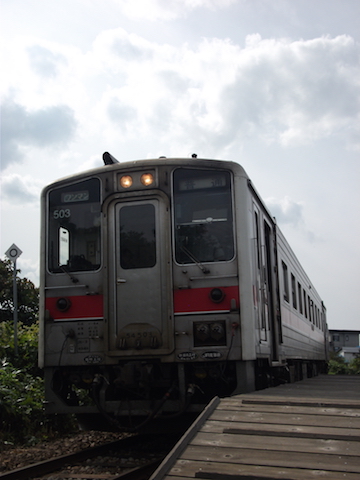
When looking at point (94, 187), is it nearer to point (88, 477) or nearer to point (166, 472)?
point (88, 477)

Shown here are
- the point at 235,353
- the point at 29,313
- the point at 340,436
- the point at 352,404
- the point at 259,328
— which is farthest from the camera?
the point at 29,313

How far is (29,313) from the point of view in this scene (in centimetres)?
1798

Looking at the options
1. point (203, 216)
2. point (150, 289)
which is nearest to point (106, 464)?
point (150, 289)

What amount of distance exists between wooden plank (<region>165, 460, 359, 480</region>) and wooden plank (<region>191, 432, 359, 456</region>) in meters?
0.29

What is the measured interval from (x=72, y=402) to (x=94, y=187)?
2.75 metres

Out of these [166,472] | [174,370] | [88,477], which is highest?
[174,370]

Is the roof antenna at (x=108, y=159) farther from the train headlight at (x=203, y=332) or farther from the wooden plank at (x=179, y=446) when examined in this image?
the wooden plank at (x=179, y=446)

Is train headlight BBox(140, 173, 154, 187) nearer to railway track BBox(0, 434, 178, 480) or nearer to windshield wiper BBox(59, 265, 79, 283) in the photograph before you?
windshield wiper BBox(59, 265, 79, 283)

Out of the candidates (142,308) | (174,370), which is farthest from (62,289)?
(174,370)

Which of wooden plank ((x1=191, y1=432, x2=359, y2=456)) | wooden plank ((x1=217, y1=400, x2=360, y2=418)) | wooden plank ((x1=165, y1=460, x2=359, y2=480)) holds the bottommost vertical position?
wooden plank ((x1=165, y1=460, x2=359, y2=480))

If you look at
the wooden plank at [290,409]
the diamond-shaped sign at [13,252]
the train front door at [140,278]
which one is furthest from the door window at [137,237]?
the diamond-shaped sign at [13,252]

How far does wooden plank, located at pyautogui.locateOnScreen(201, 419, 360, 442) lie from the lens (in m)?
3.68

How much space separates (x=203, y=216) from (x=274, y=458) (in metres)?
3.59

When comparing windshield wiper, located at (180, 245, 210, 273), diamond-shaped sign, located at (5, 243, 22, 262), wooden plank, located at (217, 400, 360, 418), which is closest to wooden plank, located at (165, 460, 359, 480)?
wooden plank, located at (217, 400, 360, 418)
